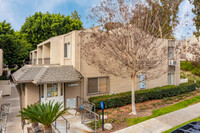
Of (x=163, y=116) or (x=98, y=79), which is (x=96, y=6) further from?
(x=163, y=116)

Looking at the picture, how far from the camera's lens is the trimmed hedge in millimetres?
12187

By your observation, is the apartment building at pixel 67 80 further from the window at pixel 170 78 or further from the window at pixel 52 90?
the window at pixel 170 78

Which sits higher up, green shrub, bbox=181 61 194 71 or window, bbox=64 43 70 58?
window, bbox=64 43 70 58

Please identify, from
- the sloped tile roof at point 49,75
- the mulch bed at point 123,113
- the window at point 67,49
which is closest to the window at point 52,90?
the sloped tile roof at point 49,75

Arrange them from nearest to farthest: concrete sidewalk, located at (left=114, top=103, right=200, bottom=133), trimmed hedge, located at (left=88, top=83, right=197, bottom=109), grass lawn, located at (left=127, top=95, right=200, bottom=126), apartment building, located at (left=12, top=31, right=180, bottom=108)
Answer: concrete sidewalk, located at (left=114, top=103, right=200, bottom=133)
grass lawn, located at (left=127, top=95, right=200, bottom=126)
apartment building, located at (left=12, top=31, right=180, bottom=108)
trimmed hedge, located at (left=88, top=83, right=197, bottom=109)

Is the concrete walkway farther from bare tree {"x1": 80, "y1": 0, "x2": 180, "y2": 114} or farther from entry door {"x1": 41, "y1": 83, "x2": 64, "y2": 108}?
bare tree {"x1": 80, "y1": 0, "x2": 180, "y2": 114}

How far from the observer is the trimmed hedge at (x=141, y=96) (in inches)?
480

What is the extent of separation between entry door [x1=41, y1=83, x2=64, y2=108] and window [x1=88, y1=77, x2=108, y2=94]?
7.87 ft

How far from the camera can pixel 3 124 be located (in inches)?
434

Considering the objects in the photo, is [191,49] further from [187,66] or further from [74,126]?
[187,66]

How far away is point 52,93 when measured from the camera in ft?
38.4

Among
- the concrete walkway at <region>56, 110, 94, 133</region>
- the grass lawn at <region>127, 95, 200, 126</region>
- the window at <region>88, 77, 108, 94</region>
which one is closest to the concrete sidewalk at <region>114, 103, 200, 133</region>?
the grass lawn at <region>127, 95, 200, 126</region>

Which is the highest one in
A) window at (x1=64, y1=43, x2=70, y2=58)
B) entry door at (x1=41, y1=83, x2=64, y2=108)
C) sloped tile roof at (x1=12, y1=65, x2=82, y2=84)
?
window at (x1=64, y1=43, x2=70, y2=58)

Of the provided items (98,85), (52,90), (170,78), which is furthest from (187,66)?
(52,90)
